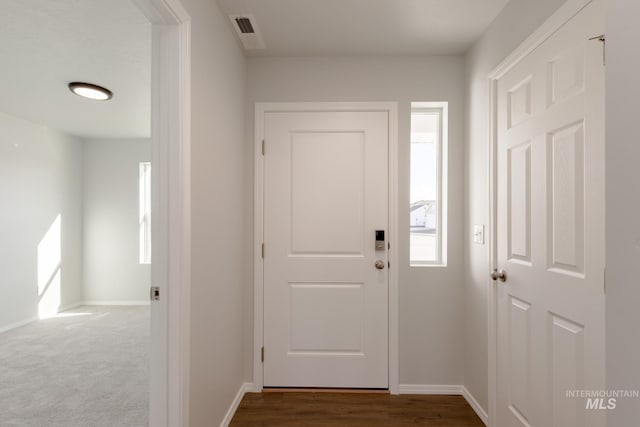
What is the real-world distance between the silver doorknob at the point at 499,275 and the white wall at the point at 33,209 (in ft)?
16.2

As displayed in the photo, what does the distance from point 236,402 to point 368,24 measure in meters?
2.54

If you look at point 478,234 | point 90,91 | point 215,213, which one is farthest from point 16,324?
point 478,234

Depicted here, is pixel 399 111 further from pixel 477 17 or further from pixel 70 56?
pixel 70 56

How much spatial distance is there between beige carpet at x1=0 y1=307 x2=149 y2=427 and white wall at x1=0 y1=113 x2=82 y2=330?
49cm

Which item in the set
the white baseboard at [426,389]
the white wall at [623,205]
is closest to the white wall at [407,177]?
the white baseboard at [426,389]

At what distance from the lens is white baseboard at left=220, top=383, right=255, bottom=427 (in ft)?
6.61

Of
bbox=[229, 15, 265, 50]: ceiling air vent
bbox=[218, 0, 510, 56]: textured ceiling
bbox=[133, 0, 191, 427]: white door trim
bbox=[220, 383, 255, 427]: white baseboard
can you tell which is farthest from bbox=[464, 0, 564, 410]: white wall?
bbox=[133, 0, 191, 427]: white door trim

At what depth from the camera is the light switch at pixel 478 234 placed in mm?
2122

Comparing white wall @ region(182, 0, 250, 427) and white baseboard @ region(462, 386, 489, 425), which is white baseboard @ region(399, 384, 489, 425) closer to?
white baseboard @ region(462, 386, 489, 425)

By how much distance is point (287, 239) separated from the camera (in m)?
2.45

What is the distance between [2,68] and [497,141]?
3.66 m

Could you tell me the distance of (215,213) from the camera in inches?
73.1

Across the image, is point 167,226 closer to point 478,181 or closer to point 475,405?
point 478,181

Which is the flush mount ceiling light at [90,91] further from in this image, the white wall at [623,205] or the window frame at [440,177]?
the white wall at [623,205]
